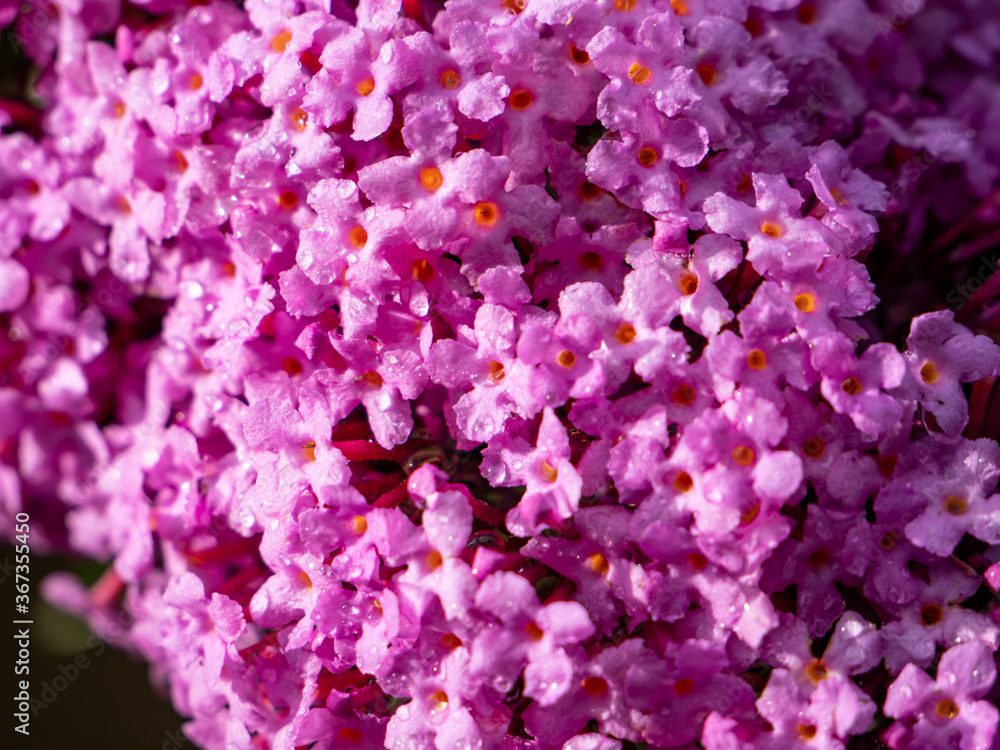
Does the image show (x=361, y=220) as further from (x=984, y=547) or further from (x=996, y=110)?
(x=996, y=110)

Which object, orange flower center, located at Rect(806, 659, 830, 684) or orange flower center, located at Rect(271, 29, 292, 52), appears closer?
orange flower center, located at Rect(806, 659, 830, 684)

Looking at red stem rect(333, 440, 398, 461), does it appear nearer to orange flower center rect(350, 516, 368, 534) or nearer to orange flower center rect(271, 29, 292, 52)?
orange flower center rect(350, 516, 368, 534)

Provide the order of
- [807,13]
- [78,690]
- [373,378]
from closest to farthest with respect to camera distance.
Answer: [373,378], [807,13], [78,690]

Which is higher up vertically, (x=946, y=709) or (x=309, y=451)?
(x=309, y=451)

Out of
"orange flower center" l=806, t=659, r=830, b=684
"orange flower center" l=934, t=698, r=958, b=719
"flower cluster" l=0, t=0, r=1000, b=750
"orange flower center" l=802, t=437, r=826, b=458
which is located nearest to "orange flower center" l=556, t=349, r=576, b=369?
"flower cluster" l=0, t=0, r=1000, b=750

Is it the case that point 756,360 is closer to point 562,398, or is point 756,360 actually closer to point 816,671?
point 562,398

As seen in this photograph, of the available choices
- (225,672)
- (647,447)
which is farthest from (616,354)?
(225,672)

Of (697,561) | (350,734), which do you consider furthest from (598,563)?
(350,734)

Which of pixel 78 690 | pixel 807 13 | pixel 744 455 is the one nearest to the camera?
pixel 744 455

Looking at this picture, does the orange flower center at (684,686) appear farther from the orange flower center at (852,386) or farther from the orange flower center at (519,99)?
the orange flower center at (519,99)
